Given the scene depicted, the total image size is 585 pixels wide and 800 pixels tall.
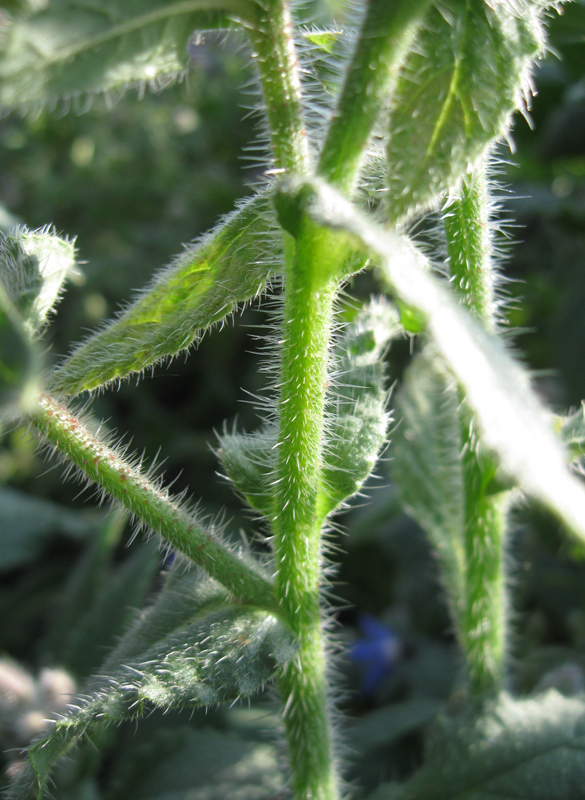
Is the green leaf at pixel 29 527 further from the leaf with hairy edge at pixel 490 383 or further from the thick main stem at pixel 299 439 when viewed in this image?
the leaf with hairy edge at pixel 490 383

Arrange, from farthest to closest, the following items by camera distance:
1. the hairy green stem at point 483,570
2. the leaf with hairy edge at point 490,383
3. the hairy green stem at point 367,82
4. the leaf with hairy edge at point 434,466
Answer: the leaf with hairy edge at point 434,466 < the hairy green stem at point 483,570 < the hairy green stem at point 367,82 < the leaf with hairy edge at point 490,383

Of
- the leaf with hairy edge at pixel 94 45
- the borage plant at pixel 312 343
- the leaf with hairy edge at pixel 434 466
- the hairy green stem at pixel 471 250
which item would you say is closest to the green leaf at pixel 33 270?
the borage plant at pixel 312 343

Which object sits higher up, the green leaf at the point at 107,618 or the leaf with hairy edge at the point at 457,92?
the leaf with hairy edge at the point at 457,92

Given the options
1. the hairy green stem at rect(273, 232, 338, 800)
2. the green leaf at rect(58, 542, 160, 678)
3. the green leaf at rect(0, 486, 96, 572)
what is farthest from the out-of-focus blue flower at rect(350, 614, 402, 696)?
the hairy green stem at rect(273, 232, 338, 800)

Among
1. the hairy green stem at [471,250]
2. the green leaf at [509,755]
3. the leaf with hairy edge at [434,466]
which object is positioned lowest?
the green leaf at [509,755]

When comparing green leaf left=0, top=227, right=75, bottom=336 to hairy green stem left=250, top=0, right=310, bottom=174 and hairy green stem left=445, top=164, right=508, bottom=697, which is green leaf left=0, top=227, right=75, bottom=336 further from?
hairy green stem left=445, top=164, right=508, bottom=697

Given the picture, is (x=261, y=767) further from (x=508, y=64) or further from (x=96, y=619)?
(x=508, y=64)

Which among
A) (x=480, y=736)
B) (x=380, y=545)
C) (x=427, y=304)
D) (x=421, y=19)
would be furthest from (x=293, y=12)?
(x=380, y=545)
